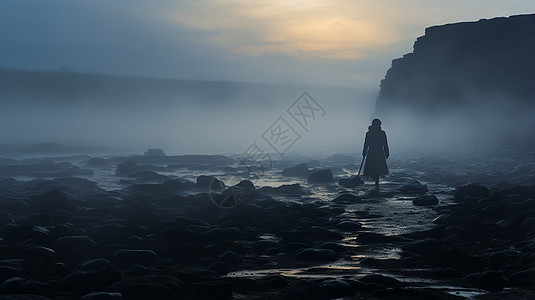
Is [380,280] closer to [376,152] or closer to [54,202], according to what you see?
[54,202]

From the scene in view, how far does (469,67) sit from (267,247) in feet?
147

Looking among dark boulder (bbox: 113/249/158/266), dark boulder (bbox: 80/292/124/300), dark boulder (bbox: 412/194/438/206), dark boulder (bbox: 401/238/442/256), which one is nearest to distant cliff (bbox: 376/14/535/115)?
dark boulder (bbox: 412/194/438/206)

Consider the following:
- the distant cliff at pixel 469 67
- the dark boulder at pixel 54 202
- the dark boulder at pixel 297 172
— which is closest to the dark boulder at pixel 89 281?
the dark boulder at pixel 54 202

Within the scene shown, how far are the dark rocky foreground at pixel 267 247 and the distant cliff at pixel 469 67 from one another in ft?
103

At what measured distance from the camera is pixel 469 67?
47.3 m

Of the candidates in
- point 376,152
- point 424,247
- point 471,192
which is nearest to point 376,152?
point 376,152

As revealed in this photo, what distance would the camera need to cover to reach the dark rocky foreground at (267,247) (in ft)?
17.6

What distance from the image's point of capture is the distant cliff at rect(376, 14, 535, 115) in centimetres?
4100

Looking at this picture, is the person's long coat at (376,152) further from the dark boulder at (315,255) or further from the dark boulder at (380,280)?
the dark boulder at (380,280)

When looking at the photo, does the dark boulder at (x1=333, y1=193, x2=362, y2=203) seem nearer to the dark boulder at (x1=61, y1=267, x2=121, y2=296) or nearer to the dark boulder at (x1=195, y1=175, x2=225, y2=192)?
the dark boulder at (x1=195, y1=175, x2=225, y2=192)

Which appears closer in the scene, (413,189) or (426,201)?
(426,201)

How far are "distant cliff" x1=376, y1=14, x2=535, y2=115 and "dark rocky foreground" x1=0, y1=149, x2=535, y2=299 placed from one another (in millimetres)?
31470

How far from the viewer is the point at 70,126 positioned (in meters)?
99.3

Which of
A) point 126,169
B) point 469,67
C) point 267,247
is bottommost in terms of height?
point 267,247
